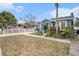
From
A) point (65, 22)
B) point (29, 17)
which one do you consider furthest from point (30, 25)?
point (65, 22)

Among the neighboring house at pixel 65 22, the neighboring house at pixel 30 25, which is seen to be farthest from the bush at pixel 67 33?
the neighboring house at pixel 30 25

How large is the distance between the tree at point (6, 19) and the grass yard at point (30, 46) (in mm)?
158

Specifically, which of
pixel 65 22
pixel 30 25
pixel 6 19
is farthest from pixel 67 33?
pixel 6 19

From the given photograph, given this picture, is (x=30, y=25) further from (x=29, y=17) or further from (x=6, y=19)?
(x=6, y=19)

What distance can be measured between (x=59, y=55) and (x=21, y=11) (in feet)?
2.30

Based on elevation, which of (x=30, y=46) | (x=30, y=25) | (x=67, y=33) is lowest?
(x=30, y=46)

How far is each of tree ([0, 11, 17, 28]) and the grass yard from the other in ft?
0.52

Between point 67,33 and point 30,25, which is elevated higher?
point 30,25

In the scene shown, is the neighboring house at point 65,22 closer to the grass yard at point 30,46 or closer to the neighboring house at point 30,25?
the neighboring house at point 30,25

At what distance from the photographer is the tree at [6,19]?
19.7 ft

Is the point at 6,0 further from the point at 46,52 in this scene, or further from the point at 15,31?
the point at 46,52

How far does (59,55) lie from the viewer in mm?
6016

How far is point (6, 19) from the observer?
6012 millimetres

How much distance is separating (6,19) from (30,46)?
1.44 feet
